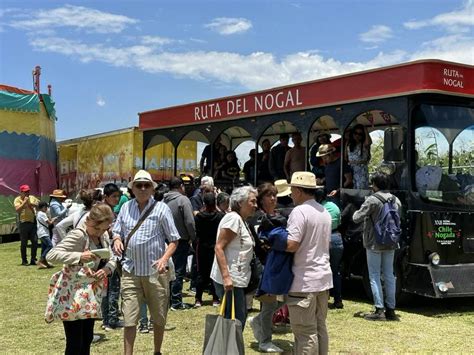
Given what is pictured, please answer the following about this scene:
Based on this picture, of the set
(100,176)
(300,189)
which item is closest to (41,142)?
(100,176)

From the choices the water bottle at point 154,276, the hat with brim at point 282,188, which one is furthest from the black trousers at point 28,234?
the water bottle at point 154,276

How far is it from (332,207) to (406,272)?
1.16 meters

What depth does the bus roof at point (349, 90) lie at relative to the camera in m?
6.25

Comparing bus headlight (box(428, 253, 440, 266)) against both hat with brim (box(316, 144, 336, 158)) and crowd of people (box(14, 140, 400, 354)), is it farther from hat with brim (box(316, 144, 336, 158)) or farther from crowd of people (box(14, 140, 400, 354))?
hat with brim (box(316, 144, 336, 158))

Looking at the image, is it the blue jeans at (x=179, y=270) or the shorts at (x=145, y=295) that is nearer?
the shorts at (x=145, y=295)

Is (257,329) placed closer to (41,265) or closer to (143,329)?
(143,329)

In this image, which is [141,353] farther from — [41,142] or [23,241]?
[41,142]

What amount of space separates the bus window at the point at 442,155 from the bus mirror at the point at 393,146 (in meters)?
0.20

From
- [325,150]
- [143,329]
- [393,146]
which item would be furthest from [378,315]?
[143,329]

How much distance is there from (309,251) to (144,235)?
1.40 m

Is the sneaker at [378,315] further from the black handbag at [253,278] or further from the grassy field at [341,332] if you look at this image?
the black handbag at [253,278]

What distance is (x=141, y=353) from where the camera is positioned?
201 inches

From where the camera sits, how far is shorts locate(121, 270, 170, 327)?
454cm

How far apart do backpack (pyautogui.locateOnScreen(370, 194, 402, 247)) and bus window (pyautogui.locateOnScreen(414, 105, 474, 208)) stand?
1.82 ft
